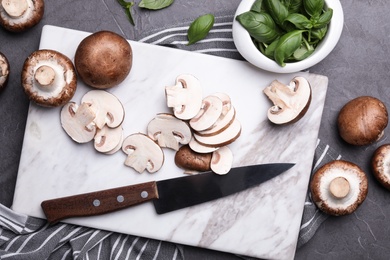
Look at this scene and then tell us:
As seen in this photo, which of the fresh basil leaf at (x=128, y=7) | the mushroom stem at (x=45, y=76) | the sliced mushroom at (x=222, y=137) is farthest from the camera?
the fresh basil leaf at (x=128, y=7)

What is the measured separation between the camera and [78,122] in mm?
2051

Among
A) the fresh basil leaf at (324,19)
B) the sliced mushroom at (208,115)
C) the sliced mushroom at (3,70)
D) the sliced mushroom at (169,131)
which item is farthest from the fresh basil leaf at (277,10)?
the sliced mushroom at (3,70)

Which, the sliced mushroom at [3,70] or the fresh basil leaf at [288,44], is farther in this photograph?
the sliced mushroom at [3,70]

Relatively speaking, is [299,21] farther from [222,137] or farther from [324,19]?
[222,137]

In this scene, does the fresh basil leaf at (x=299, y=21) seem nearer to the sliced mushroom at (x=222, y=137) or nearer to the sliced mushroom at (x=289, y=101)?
the sliced mushroom at (x=289, y=101)

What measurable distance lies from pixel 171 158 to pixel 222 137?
19 cm

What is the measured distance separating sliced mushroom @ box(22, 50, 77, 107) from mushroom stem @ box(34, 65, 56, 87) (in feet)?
0.06

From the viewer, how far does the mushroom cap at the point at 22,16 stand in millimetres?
2074

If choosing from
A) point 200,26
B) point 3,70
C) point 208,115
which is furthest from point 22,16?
point 208,115

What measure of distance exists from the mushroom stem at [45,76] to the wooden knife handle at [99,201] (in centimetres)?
40

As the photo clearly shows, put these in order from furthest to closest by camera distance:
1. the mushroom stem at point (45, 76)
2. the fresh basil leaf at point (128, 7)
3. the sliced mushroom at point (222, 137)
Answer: the fresh basil leaf at point (128, 7) → the sliced mushroom at point (222, 137) → the mushroom stem at point (45, 76)

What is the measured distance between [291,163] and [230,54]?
0.43 m

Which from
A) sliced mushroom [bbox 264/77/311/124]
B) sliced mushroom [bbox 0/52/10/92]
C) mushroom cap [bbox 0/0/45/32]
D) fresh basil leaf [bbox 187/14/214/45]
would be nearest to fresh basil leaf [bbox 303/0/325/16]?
sliced mushroom [bbox 264/77/311/124]

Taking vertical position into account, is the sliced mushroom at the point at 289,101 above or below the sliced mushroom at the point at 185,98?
below
